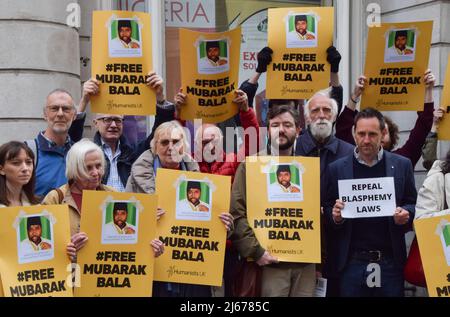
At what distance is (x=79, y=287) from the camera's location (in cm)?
567

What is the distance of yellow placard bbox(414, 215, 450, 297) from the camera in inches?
231

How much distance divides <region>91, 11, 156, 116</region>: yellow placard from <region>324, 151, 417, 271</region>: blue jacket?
55.3 inches

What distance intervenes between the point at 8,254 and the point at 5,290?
0.21 m

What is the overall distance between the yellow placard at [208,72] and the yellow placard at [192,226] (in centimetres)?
92

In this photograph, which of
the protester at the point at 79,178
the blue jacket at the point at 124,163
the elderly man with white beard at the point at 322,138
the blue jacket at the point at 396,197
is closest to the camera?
the protester at the point at 79,178

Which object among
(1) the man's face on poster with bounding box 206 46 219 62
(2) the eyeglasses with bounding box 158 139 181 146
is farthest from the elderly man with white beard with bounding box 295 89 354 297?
(2) the eyeglasses with bounding box 158 139 181 146

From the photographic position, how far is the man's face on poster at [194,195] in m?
6.02

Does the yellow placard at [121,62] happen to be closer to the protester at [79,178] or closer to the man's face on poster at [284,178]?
the protester at [79,178]

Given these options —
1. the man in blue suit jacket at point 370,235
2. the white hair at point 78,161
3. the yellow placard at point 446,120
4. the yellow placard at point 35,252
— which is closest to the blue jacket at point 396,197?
the man in blue suit jacket at point 370,235

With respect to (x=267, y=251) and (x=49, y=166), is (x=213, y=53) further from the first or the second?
(x=267, y=251)

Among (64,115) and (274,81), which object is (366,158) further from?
(64,115)

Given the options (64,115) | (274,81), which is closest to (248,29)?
(274,81)

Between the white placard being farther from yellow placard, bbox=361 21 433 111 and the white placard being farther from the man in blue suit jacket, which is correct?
yellow placard, bbox=361 21 433 111

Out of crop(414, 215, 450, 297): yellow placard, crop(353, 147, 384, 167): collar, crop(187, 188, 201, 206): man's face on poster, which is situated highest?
crop(353, 147, 384, 167): collar
